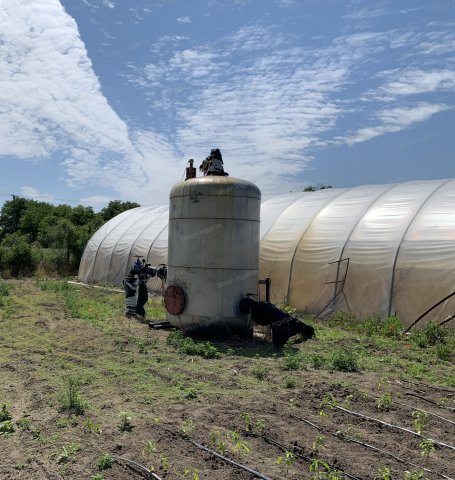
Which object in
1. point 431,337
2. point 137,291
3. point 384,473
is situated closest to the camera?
point 384,473

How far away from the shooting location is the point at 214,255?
34.9 feet

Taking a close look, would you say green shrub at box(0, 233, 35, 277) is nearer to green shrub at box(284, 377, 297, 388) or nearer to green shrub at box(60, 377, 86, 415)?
green shrub at box(60, 377, 86, 415)

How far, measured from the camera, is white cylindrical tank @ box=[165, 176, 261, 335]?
1065cm

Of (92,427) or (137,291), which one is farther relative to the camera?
(137,291)

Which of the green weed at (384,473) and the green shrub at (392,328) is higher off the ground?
the green shrub at (392,328)

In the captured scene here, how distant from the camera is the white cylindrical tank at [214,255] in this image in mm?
10648

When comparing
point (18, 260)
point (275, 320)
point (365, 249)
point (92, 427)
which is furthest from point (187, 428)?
point (18, 260)

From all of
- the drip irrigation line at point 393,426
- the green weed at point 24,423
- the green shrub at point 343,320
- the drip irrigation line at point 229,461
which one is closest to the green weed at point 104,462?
the drip irrigation line at point 229,461

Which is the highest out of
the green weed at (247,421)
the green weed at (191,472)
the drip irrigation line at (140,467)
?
the green weed at (247,421)

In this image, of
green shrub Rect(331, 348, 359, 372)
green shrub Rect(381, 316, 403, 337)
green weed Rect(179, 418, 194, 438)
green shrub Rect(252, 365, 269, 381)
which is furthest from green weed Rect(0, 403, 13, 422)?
green shrub Rect(381, 316, 403, 337)

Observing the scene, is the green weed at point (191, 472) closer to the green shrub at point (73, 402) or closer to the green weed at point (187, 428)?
the green weed at point (187, 428)

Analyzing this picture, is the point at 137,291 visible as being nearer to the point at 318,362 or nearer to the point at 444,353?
the point at 318,362

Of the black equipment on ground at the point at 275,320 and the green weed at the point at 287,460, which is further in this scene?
the black equipment on ground at the point at 275,320

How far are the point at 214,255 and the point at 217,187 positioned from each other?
1.45m
